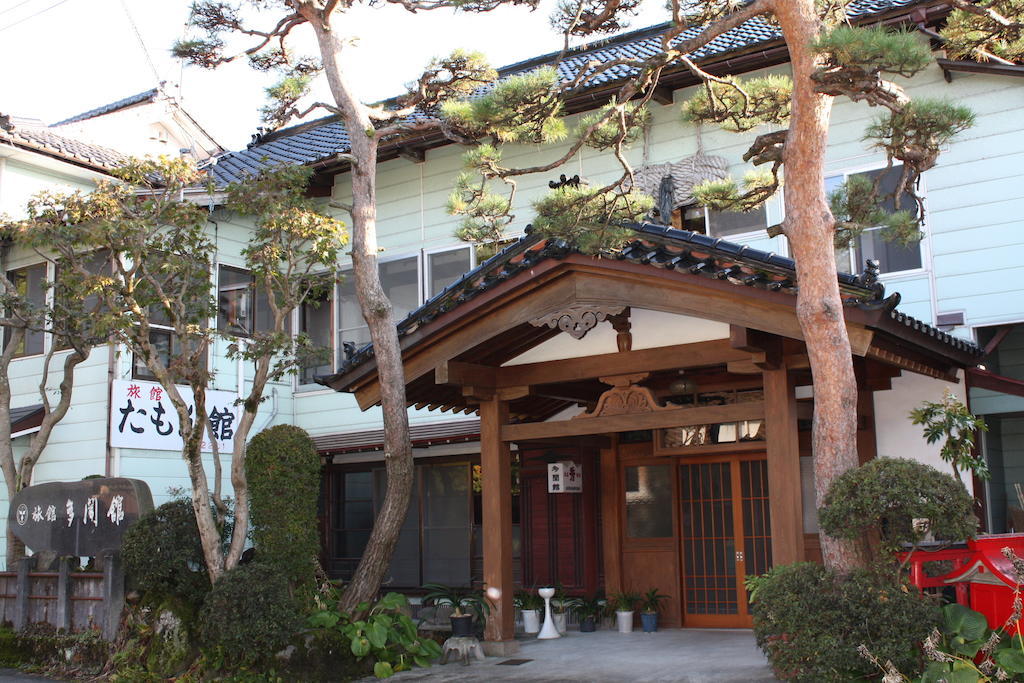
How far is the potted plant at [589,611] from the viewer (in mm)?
12570

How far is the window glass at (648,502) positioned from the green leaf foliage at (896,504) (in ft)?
18.0

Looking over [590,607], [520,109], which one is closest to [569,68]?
[520,109]

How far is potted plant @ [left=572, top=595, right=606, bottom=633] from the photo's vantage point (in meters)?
12.6

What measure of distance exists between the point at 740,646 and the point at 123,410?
8.75 meters

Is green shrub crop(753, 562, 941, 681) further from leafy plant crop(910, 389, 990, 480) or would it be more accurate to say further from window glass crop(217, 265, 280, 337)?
window glass crop(217, 265, 280, 337)

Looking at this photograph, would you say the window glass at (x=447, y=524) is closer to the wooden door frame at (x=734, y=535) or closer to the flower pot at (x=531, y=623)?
the flower pot at (x=531, y=623)

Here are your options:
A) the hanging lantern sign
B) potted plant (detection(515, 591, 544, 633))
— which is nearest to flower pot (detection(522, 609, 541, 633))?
potted plant (detection(515, 591, 544, 633))

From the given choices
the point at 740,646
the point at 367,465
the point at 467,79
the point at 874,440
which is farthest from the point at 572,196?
the point at 367,465

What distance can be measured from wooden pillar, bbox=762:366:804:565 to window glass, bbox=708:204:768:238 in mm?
4332

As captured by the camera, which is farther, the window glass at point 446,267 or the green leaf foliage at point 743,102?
the window glass at point 446,267

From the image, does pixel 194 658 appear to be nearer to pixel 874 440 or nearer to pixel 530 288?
pixel 530 288

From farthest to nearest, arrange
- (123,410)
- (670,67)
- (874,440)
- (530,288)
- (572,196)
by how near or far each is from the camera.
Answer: (123,410)
(670,67)
(874,440)
(530,288)
(572,196)

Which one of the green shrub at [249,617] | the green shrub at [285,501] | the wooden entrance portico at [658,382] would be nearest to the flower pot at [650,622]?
the wooden entrance portico at [658,382]

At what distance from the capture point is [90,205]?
407 inches
